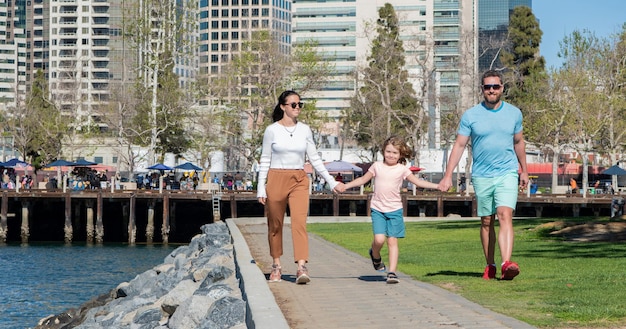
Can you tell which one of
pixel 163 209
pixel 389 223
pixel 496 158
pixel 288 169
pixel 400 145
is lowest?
pixel 163 209

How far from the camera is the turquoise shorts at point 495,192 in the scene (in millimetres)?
12172

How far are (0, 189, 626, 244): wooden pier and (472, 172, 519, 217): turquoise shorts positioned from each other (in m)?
44.6

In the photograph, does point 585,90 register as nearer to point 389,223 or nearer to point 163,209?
point 163,209

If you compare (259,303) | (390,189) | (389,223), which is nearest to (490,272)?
(389,223)

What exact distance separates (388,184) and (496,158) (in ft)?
4.18

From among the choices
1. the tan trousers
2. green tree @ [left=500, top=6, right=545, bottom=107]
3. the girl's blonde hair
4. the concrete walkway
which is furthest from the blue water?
green tree @ [left=500, top=6, right=545, bottom=107]

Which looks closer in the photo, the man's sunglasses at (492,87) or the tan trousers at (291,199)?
the man's sunglasses at (492,87)

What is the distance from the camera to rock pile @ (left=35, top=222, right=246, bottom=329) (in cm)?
1094

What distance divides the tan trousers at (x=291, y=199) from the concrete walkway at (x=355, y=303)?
596 mm

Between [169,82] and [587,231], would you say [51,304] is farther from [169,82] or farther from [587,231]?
[169,82]

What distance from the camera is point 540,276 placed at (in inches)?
514

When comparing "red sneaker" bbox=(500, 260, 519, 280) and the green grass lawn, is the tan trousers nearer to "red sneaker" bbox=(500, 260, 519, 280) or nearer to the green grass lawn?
the green grass lawn

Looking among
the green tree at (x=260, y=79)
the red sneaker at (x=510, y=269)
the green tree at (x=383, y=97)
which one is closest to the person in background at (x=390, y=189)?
the red sneaker at (x=510, y=269)

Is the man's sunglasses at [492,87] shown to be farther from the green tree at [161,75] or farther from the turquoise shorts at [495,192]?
the green tree at [161,75]
